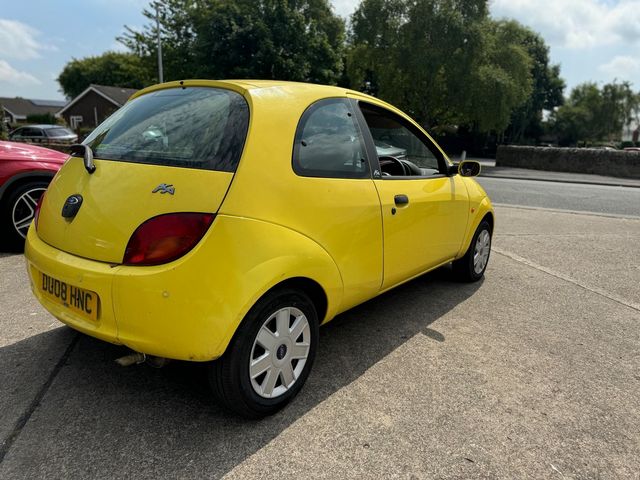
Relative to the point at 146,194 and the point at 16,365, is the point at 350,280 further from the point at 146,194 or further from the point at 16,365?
the point at 16,365

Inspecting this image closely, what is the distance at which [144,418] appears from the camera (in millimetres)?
2346

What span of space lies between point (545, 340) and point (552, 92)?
5432cm

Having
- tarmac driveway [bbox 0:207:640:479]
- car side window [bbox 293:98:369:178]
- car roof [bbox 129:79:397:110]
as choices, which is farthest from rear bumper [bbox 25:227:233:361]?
car roof [bbox 129:79:397:110]

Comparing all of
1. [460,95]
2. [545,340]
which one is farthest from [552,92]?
[545,340]

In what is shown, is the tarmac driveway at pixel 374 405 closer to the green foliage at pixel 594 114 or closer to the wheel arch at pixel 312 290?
the wheel arch at pixel 312 290

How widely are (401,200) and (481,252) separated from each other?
1.95m

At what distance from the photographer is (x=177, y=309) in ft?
6.55

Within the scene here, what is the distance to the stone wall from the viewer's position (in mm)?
22047

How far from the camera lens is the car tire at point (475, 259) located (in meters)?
4.49

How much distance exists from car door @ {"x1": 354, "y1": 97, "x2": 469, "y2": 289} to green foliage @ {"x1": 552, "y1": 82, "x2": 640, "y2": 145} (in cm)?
5889

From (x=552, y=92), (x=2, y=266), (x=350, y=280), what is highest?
(x=552, y=92)

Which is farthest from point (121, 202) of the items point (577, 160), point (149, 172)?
point (577, 160)

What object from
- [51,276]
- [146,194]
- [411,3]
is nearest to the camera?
[146,194]

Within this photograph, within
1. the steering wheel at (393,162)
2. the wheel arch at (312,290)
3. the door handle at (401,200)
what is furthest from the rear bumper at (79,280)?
the steering wheel at (393,162)
